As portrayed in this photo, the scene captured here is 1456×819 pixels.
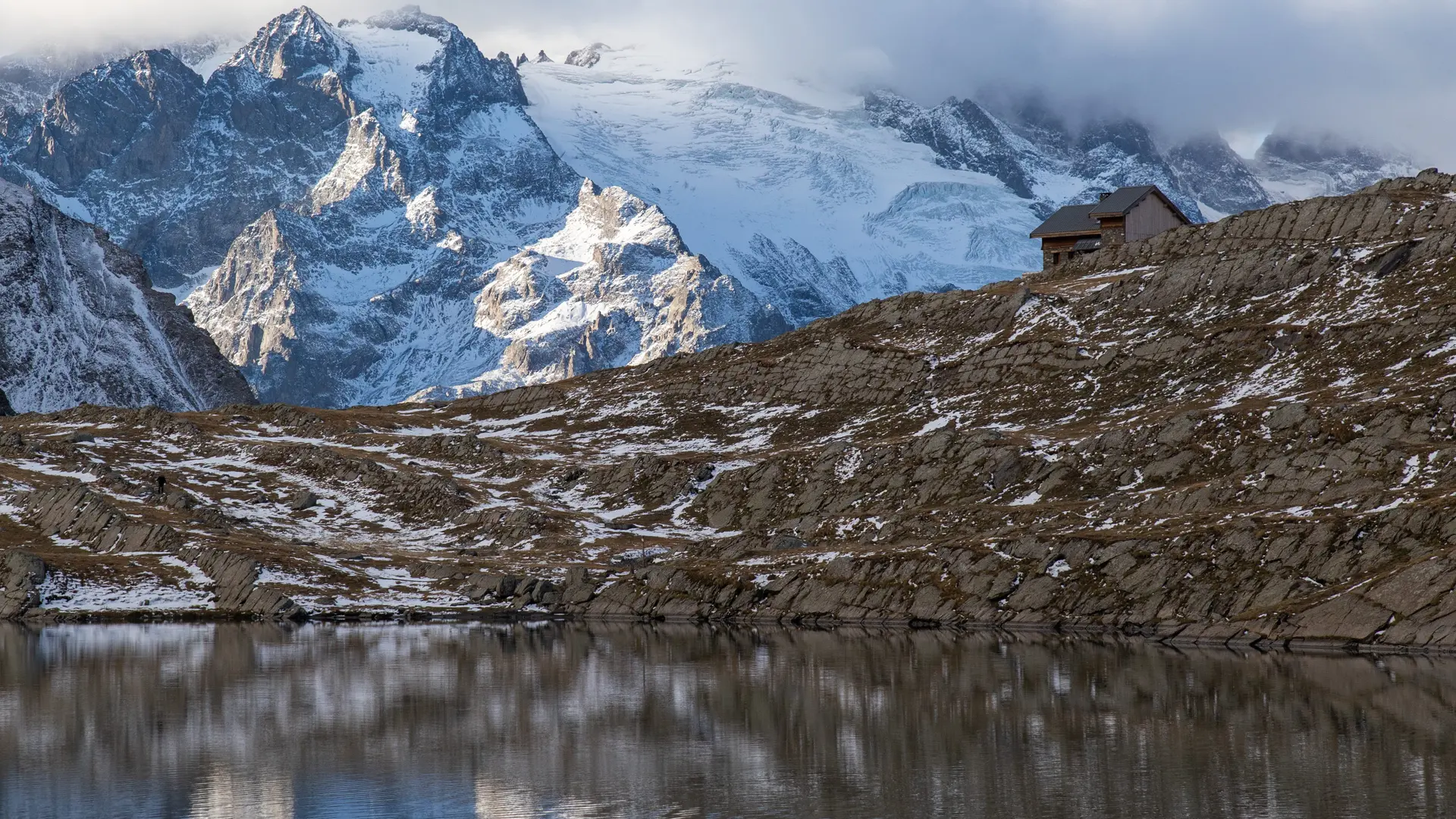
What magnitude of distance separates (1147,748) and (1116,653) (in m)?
27.7

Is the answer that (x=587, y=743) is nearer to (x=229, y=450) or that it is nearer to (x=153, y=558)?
(x=153, y=558)

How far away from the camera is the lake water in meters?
52.8

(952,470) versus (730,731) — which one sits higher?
(952,470)

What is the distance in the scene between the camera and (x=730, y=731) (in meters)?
66.9

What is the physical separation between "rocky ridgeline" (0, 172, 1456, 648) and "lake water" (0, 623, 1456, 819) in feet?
30.0

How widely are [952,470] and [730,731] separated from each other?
68.9 m

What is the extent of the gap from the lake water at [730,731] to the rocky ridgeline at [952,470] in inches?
359

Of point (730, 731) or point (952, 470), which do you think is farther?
point (952, 470)

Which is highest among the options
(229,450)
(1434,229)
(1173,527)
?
(1434,229)

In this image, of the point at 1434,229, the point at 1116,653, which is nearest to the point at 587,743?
the point at 1116,653

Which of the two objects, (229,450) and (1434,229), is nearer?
(1434,229)

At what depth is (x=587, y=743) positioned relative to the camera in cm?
6456

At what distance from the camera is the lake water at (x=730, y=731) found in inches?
2078

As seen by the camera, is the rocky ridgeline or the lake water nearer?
the lake water
